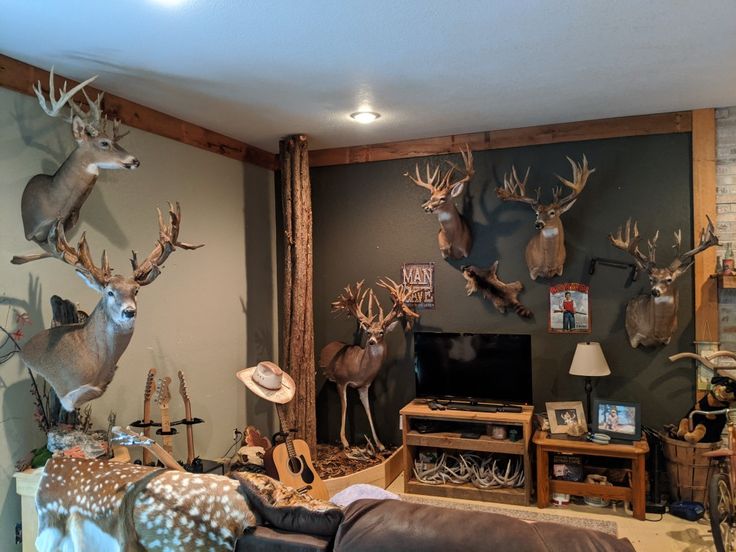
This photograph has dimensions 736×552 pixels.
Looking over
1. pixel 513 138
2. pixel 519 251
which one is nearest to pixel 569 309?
pixel 519 251

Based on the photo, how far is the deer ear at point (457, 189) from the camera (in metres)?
4.07

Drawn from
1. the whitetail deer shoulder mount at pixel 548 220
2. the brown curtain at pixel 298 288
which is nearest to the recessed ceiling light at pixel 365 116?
the brown curtain at pixel 298 288

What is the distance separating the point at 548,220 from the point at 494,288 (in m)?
0.70

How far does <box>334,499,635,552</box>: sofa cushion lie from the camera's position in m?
1.43

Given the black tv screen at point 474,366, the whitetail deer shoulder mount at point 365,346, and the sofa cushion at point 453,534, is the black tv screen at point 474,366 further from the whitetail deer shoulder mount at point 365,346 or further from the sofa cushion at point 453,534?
the sofa cushion at point 453,534

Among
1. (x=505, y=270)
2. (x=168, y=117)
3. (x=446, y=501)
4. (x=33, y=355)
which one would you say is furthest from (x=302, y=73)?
(x=446, y=501)

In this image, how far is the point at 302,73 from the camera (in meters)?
3.00

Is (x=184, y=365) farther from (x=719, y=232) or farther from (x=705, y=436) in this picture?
(x=719, y=232)

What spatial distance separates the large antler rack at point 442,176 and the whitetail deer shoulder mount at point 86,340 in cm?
231

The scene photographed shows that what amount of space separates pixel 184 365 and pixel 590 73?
3147 millimetres

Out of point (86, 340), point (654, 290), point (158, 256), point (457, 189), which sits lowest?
point (86, 340)

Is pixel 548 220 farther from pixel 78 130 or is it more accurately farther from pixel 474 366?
pixel 78 130

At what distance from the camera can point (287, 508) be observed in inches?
67.6

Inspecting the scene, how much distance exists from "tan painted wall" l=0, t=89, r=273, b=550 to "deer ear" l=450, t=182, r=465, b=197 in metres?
1.69
